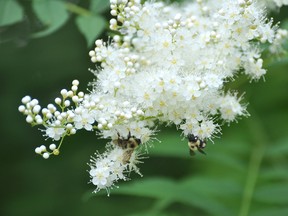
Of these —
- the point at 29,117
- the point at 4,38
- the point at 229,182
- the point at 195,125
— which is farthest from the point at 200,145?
the point at 4,38

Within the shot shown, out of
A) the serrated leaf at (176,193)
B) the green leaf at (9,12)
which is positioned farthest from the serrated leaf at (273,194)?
the green leaf at (9,12)

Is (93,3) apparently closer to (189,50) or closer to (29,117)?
(189,50)

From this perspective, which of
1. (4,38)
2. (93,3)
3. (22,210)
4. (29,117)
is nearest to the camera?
(29,117)

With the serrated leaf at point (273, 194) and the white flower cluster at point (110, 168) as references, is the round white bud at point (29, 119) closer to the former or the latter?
the white flower cluster at point (110, 168)

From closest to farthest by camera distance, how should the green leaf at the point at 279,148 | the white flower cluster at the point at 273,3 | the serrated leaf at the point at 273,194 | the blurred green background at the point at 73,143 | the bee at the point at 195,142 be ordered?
the bee at the point at 195,142 → the white flower cluster at the point at 273,3 → the serrated leaf at the point at 273,194 → the green leaf at the point at 279,148 → the blurred green background at the point at 73,143

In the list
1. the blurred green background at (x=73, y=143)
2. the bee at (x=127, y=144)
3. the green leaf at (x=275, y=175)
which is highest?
the blurred green background at (x=73, y=143)

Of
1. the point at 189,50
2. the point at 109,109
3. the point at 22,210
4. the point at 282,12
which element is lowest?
the point at 109,109

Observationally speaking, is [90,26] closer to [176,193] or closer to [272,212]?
[176,193]
